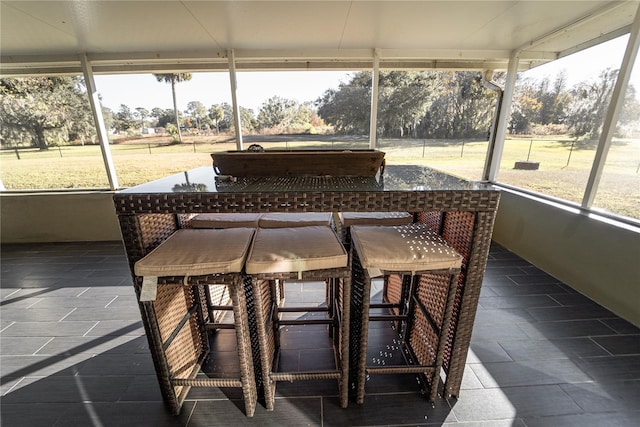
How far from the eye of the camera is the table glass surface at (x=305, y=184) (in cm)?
98

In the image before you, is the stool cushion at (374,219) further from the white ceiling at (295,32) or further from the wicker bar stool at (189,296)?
the white ceiling at (295,32)

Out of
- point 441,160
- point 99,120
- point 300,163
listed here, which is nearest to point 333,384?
point 300,163

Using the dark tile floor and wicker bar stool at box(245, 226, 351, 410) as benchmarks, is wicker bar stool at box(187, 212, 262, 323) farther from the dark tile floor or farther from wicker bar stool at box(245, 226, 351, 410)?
the dark tile floor

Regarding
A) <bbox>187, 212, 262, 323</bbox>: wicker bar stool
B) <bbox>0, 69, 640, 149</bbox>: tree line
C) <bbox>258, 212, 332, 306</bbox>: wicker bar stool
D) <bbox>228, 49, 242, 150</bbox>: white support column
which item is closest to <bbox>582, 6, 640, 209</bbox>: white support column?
<bbox>0, 69, 640, 149</bbox>: tree line

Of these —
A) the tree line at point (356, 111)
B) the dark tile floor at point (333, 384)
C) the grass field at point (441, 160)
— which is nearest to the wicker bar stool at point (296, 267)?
the dark tile floor at point (333, 384)

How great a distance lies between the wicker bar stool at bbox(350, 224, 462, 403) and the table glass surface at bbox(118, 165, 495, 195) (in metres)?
0.25

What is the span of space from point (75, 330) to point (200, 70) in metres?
2.84

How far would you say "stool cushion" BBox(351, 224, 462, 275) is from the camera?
979 millimetres

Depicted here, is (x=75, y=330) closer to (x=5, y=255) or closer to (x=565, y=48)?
(x=5, y=255)

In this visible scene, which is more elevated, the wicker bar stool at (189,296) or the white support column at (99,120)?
the white support column at (99,120)

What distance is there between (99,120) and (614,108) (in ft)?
16.2

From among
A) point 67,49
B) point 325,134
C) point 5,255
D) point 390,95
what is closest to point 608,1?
point 390,95

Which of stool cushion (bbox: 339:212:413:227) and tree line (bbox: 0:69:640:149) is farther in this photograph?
tree line (bbox: 0:69:640:149)

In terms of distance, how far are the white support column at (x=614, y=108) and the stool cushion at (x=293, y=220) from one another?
2.24 meters
